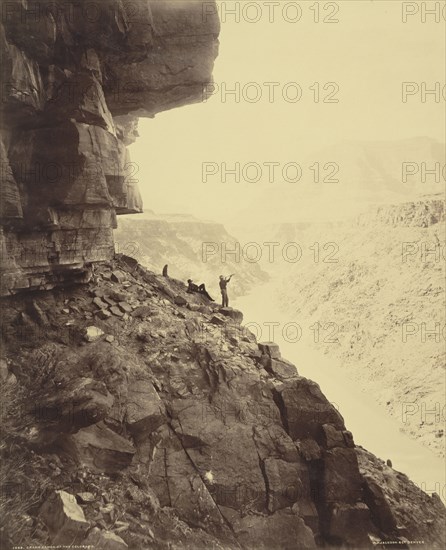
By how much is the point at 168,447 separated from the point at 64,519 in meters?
3.08

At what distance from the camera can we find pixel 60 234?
37.1ft

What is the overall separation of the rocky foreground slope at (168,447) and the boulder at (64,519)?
0.8 inches

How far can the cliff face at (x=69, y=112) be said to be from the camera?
1011 centimetres

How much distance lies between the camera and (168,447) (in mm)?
9875

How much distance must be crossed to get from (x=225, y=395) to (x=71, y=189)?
23.8 feet

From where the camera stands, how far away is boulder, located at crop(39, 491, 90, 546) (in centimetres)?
709

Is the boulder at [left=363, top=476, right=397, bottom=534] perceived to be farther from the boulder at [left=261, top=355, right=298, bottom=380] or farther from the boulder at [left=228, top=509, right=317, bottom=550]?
the boulder at [left=261, top=355, right=298, bottom=380]

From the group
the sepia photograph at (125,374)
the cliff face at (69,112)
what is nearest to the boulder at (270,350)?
the sepia photograph at (125,374)

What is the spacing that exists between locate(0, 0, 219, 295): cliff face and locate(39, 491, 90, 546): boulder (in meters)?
5.34

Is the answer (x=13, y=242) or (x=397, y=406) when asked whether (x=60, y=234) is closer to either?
(x=13, y=242)

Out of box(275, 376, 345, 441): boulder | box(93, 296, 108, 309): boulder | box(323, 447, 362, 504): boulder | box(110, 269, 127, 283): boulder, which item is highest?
box(110, 269, 127, 283): boulder

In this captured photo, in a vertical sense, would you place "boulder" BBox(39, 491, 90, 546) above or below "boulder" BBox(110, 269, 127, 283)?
below

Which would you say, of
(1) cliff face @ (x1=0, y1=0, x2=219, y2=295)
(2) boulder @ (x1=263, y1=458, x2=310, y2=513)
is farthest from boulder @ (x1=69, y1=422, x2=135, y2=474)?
(1) cliff face @ (x1=0, y1=0, x2=219, y2=295)

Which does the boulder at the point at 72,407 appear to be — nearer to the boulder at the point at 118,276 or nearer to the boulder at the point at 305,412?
Result: the boulder at the point at 305,412
